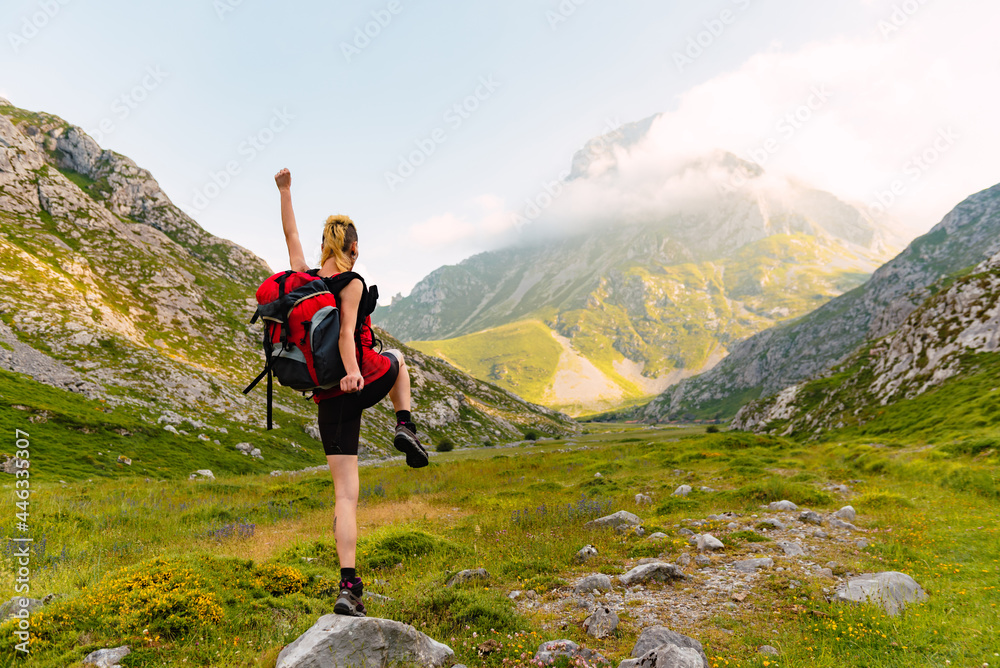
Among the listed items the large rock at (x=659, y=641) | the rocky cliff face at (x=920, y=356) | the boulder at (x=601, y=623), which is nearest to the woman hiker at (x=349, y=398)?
the boulder at (x=601, y=623)

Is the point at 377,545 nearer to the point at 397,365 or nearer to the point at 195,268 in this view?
the point at 397,365

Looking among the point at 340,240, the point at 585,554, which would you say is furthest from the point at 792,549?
the point at 340,240

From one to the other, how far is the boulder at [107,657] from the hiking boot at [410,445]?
3326mm

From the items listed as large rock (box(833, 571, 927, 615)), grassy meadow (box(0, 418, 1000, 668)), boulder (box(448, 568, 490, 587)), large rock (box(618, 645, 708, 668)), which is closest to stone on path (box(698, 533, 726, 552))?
grassy meadow (box(0, 418, 1000, 668))

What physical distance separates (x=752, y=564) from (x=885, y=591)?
221 cm

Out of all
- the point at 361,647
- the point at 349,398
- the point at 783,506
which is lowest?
the point at 783,506

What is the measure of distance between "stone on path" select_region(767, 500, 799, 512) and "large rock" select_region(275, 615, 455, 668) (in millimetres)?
12214

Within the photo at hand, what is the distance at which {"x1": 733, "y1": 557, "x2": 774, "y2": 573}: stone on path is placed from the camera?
8.03 m

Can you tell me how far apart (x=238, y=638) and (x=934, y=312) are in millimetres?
68233

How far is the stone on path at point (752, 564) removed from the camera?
8.03 metres

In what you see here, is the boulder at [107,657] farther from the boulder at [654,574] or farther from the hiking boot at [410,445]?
the boulder at [654,574]

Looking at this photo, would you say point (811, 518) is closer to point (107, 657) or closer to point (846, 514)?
point (846, 514)

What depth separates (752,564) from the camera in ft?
26.8

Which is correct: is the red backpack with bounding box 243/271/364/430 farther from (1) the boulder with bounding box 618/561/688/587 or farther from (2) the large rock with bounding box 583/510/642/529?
(2) the large rock with bounding box 583/510/642/529
